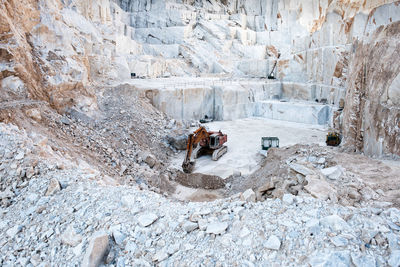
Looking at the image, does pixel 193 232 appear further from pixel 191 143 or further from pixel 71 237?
pixel 191 143

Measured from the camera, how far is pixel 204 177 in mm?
10820

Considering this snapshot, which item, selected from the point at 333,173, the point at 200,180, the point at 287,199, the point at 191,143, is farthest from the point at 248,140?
the point at 287,199

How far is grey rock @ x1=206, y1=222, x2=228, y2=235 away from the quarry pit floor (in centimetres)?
731

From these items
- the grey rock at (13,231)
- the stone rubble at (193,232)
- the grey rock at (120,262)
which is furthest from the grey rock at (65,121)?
the grey rock at (120,262)

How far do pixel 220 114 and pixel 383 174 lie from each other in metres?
15.6

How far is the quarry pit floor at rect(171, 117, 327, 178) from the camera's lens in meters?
11.8

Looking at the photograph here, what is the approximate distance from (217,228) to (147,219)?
3.53 ft

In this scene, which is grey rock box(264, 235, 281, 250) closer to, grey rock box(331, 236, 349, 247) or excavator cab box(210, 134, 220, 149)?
grey rock box(331, 236, 349, 247)

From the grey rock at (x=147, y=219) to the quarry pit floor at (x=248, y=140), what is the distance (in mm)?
7111

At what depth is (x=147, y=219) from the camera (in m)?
3.94

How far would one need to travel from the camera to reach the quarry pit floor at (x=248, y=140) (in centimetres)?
1183

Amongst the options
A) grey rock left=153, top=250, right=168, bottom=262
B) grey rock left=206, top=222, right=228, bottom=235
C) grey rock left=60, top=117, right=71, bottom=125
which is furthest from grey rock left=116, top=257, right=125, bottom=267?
grey rock left=60, top=117, right=71, bottom=125

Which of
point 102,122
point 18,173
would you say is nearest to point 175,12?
point 102,122

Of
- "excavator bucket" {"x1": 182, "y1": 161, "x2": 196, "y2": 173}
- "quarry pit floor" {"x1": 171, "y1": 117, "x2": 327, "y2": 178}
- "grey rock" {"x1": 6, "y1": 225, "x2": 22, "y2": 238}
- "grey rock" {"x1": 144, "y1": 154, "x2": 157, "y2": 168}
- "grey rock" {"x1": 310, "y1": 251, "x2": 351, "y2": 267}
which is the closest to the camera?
"grey rock" {"x1": 310, "y1": 251, "x2": 351, "y2": 267}
